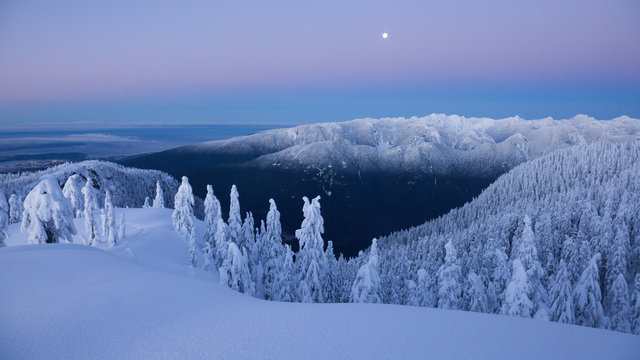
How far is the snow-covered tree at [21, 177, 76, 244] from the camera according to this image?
1759 cm

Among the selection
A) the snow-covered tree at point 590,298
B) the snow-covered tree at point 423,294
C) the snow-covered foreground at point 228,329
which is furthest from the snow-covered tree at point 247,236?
the snow-covered tree at point 590,298

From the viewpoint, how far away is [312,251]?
1049 inches

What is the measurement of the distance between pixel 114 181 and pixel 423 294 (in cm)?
16133

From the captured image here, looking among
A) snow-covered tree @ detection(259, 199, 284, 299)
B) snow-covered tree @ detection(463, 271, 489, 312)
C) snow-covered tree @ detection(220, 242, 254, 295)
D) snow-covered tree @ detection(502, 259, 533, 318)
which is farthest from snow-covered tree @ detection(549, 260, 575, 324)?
snow-covered tree @ detection(220, 242, 254, 295)

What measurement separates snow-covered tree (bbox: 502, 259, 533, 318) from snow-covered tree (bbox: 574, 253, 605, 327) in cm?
763

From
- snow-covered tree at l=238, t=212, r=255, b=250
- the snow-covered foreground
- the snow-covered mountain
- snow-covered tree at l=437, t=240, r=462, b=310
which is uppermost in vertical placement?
the snow-covered foreground

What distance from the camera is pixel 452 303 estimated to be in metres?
24.9

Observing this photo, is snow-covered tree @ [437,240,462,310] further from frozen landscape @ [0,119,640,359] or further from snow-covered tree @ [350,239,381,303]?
snow-covered tree @ [350,239,381,303]

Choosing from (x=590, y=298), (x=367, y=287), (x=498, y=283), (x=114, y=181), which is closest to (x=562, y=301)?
(x=590, y=298)

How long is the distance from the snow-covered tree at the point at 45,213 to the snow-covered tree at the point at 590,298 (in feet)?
130

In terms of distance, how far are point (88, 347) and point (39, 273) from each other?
17.4 ft

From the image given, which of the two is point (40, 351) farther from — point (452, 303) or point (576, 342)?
point (452, 303)

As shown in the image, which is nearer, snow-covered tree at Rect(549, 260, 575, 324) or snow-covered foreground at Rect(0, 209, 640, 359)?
snow-covered foreground at Rect(0, 209, 640, 359)

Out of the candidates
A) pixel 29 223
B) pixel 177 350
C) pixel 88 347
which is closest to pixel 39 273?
pixel 88 347
